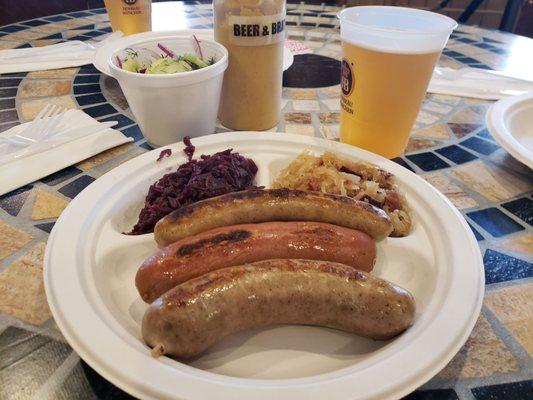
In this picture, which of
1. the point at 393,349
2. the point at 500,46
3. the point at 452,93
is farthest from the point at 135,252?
the point at 500,46

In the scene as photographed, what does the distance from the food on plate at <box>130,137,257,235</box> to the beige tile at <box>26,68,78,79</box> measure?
1.56 m

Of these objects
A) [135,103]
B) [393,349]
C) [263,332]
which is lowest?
[263,332]

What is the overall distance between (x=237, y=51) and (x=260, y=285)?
116cm

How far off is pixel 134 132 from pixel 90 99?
523mm

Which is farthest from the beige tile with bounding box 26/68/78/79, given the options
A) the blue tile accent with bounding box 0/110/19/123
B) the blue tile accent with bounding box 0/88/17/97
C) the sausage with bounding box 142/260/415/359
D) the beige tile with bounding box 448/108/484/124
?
the beige tile with bounding box 448/108/484/124

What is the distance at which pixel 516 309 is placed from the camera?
1.12m

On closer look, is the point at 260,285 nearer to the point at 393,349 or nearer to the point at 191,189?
the point at 393,349

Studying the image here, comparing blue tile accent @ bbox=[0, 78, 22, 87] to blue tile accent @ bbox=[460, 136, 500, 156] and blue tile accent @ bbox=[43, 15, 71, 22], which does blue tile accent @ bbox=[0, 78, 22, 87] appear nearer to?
blue tile accent @ bbox=[43, 15, 71, 22]

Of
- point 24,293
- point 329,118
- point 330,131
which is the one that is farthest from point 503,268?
point 24,293

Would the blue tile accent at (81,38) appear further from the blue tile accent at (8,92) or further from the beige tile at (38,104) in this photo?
the beige tile at (38,104)

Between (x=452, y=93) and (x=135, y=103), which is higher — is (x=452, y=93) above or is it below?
below

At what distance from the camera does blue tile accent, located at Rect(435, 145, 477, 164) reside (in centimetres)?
185

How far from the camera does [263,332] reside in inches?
43.3

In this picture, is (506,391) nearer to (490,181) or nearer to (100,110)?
(490,181)
